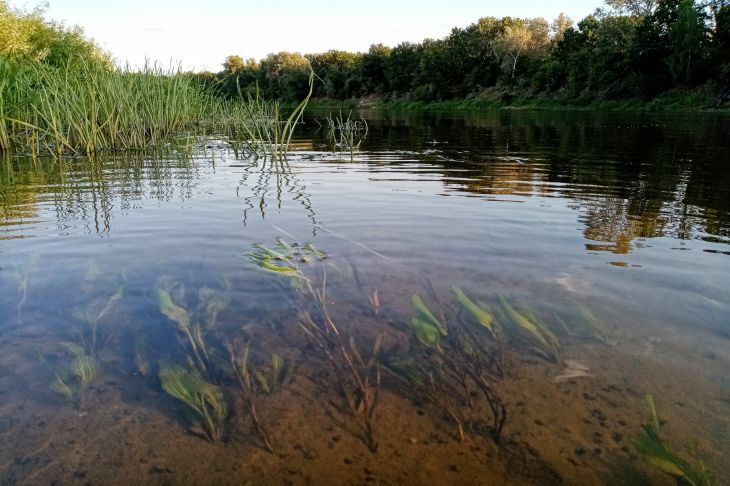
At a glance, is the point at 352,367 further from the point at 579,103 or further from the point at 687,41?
the point at 579,103

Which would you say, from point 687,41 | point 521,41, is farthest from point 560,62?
point 687,41

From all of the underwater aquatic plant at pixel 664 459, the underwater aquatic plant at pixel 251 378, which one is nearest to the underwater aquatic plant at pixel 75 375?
the underwater aquatic plant at pixel 251 378

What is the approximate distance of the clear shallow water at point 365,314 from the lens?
200cm

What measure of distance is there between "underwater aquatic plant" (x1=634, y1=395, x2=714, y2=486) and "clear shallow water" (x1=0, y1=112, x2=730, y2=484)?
45 mm

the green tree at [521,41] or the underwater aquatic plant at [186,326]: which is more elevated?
the green tree at [521,41]

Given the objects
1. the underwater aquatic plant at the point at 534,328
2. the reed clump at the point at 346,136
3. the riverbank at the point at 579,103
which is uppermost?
the riverbank at the point at 579,103

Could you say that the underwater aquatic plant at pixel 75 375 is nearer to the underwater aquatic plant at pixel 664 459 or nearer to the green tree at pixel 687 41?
the underwater aquatic plant at pixel 664 459

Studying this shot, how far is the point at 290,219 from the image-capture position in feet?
19.1

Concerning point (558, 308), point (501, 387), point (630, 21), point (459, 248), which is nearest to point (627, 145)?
point (459, 248)

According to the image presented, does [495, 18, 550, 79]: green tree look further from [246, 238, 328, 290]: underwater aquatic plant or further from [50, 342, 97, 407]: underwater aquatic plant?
[50, 342, 97, 407]: underwater aquatic plant

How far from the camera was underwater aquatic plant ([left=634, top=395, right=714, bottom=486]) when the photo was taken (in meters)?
1.84

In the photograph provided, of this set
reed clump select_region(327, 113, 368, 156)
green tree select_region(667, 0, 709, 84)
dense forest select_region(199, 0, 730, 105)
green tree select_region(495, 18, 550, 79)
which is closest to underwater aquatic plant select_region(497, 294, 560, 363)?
reed clump select_region(327, 113, 368, 156)

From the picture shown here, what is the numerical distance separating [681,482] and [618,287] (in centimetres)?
203

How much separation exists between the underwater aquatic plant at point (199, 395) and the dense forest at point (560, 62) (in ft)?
87.8
